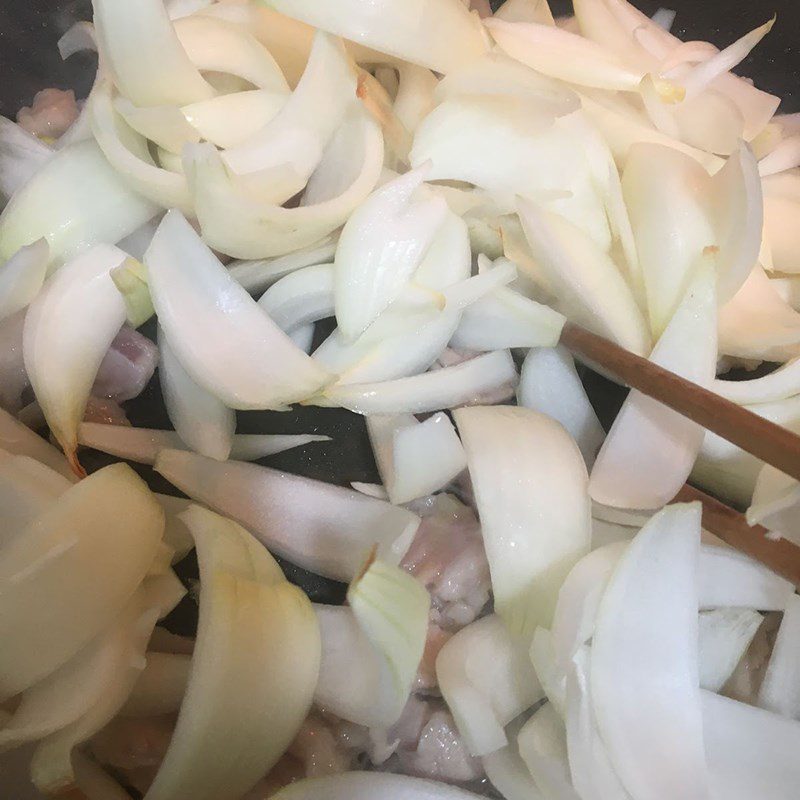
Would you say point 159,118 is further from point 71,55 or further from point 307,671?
point 307,671

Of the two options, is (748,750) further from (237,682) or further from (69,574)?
(69,574)

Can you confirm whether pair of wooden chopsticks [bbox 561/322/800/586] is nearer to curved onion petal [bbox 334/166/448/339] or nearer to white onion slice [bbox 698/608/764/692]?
white onion slice [bbox 698/608/764/692]

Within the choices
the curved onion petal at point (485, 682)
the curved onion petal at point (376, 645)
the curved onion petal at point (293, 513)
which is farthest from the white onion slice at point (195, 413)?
the curved onion petal at point (485, 682)

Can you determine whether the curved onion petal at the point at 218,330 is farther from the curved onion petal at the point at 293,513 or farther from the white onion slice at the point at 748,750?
the white onion slice at the point at 748,750

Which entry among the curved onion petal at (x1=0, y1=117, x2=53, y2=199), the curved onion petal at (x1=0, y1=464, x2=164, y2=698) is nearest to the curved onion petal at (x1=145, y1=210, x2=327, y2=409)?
the curved onion petal at (x1=0, y1=464, x2=164, y2=698)

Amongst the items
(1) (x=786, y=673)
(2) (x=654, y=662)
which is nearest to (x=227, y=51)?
(2) (x=654, y=662)

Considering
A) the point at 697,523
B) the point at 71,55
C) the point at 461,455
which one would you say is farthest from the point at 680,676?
the point at 71,55
